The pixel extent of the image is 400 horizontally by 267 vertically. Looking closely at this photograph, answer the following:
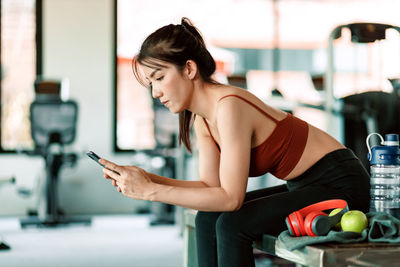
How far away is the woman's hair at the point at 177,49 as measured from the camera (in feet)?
4.83

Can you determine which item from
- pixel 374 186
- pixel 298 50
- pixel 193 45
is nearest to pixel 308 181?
pixel 374 186

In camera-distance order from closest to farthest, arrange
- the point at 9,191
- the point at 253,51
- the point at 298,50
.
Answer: the point at 9,191 → the point at 253,51 → the point at 298,50

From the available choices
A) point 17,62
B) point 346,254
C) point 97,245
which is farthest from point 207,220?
point 17,62

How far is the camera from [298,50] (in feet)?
25.8

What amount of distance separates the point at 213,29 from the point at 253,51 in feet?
2.39

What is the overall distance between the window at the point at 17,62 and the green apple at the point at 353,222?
4853 mm

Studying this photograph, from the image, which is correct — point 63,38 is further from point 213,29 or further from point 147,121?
point 213,29

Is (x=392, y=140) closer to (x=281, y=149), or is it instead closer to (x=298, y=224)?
(x=281, y=149)

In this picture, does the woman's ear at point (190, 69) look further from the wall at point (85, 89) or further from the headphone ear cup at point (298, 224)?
the wall at point (85, 89)

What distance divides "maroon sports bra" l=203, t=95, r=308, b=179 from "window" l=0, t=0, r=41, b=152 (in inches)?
182

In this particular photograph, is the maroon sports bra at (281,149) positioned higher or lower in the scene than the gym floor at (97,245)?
higher

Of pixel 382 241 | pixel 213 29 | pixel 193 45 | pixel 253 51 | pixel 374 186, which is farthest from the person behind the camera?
pixel 253 51

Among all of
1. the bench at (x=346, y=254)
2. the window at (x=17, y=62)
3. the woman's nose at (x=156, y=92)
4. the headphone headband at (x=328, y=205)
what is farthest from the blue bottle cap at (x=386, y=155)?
the window at (x=17, y=62)

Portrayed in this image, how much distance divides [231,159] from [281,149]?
0.19 meters
